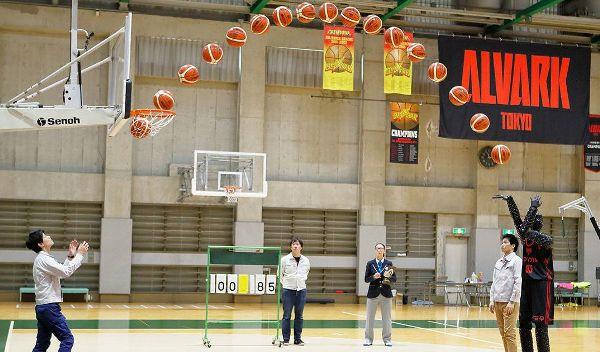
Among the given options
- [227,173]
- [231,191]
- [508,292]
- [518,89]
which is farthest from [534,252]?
[518,89]

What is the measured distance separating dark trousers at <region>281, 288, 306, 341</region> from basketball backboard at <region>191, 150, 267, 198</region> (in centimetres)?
970

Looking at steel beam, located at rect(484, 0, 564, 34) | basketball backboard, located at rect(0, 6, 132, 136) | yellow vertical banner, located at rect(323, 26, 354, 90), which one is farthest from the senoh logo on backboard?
steel beam, located at rect(484, 0, 564, 34)

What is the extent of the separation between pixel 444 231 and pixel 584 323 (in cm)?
827

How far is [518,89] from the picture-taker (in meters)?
28.9

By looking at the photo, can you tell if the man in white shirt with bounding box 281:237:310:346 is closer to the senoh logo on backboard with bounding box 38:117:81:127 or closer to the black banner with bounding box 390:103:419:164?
the senoh logo on backboard with bounding box 38:117:81:127

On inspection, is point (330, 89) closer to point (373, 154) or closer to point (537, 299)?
point (373, 154)

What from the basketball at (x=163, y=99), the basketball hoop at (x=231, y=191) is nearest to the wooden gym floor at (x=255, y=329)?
the basketball hoop at (x=231, y=191)

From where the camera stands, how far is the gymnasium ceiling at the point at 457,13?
1086 inches

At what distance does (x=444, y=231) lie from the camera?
3045 centimetres

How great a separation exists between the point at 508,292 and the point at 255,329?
8.33 meters

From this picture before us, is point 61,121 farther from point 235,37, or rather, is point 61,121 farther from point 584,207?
point 584,207

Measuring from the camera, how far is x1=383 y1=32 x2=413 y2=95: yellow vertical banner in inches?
A: 1104

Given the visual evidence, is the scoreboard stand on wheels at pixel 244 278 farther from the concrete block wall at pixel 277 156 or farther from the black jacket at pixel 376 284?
the concrete block wall at pixel 277 156

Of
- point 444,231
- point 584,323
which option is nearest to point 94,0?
point 444,231
